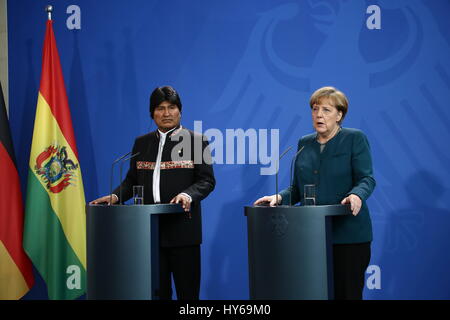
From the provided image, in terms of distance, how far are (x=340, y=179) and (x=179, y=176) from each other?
32.6 inches

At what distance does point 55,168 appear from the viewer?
3557mm

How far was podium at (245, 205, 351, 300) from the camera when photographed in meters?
2.08

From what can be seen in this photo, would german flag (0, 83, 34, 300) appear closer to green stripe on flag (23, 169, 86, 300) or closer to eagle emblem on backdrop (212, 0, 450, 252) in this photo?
green stripe on flag (23, 169, 86, 300)

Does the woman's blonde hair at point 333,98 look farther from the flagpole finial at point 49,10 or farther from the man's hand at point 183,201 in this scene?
the flagpole finial at point 49,10

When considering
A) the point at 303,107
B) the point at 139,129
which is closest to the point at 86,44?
the point at 139,129

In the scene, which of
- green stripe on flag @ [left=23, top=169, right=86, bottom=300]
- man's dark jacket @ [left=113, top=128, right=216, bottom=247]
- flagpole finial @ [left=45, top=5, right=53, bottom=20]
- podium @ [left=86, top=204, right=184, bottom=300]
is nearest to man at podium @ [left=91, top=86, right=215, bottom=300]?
man's dark jacket @ [left=113, top=128, right=216, bottom=247]

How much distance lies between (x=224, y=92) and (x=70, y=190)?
4.27 ft

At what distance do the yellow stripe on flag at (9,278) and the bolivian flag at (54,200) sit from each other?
0.50ft

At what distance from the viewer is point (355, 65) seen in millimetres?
3732

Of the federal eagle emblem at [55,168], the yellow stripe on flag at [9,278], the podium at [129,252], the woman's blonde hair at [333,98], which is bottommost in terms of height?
the yellow stripe on flag at [9,278]

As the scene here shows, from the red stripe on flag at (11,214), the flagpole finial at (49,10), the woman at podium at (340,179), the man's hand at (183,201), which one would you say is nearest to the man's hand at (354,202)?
the woman at podium at (340,179)

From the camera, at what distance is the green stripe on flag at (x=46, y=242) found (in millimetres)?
3494

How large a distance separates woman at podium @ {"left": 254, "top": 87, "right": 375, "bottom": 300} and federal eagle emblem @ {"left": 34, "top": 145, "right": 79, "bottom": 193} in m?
1.72

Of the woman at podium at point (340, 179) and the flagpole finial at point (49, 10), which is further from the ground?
the flagpole finial at point (49, 10)
